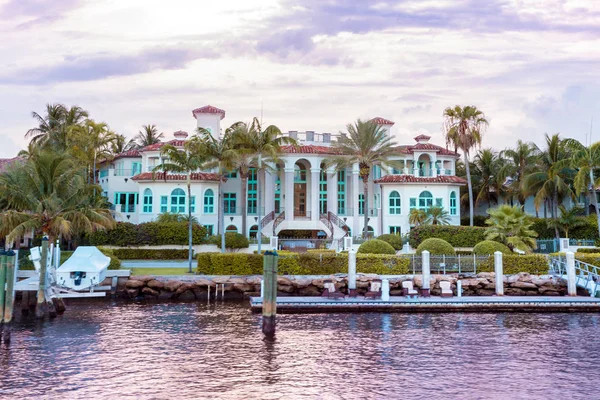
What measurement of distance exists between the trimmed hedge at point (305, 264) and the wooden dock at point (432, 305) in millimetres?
5889

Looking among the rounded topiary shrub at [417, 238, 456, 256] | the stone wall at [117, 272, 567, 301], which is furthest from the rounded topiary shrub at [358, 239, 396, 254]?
the stone wall at [117, 272, 567, 301]

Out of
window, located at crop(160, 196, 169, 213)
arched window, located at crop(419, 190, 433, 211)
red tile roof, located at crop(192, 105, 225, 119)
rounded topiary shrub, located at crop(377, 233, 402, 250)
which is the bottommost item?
rounded topiary shrub, located at crop(377, 233, 402, 250)

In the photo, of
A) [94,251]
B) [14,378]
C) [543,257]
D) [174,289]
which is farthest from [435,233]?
[14,378]

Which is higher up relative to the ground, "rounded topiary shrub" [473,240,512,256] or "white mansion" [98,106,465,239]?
"white mansion" [98,106,465,239]

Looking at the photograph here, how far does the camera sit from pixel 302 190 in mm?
57531

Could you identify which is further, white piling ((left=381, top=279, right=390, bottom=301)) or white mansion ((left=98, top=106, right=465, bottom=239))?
white mansion ((left=98, top=106, right=465, bottom=239))

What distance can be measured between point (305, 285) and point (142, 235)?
17.1m

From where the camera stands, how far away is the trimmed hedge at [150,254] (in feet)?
150

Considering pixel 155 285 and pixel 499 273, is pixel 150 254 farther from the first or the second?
pixel 499 273

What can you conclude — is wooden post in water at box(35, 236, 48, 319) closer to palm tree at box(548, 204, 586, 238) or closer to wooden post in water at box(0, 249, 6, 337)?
wooden post in water at box(0, 249, 6, 337)

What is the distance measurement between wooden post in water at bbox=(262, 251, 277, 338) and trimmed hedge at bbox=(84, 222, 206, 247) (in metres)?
24.2

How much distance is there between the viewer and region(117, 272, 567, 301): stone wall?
3450 centimetres

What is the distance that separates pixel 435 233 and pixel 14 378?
34601 millimetres

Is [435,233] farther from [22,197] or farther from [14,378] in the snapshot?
[14,378]
